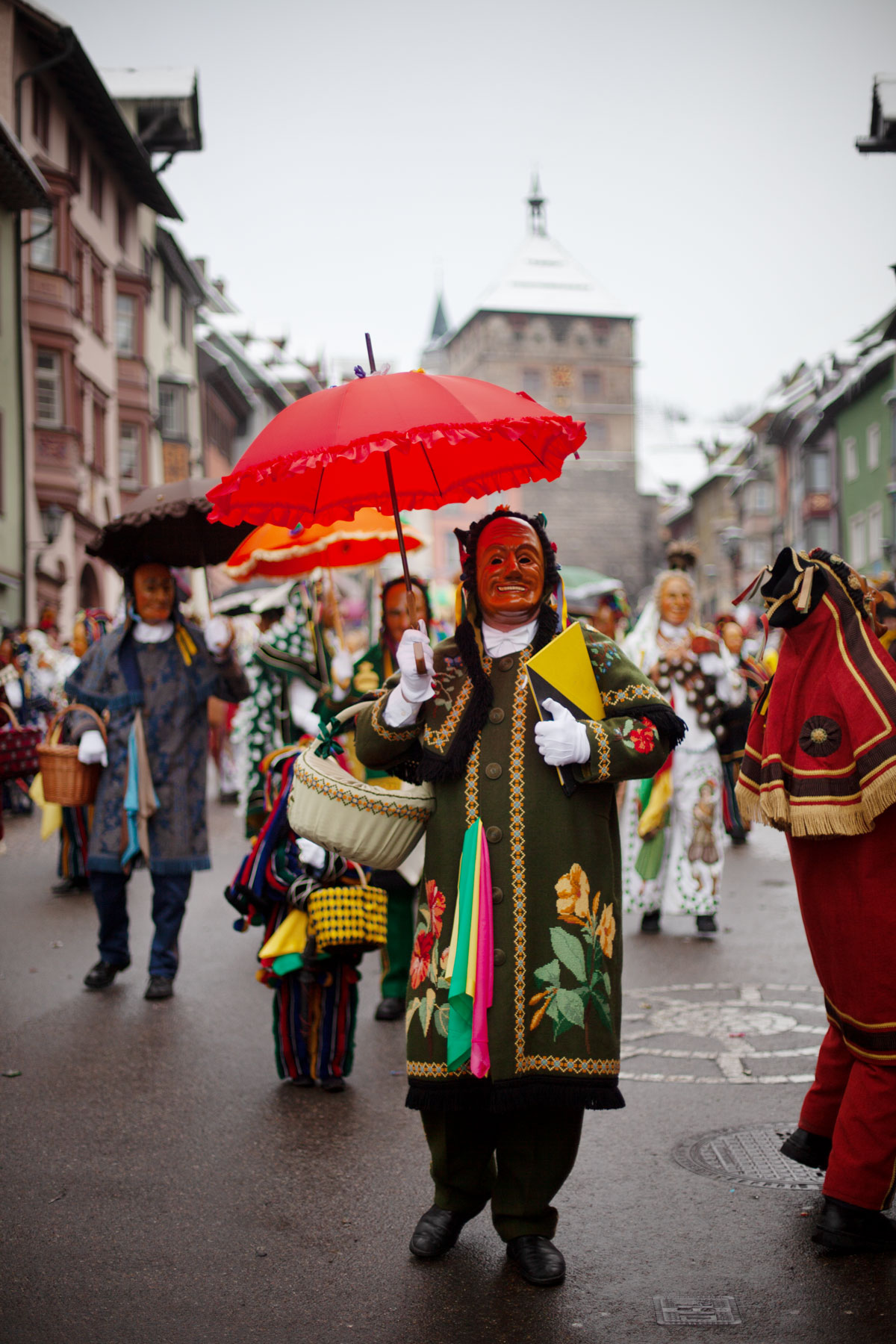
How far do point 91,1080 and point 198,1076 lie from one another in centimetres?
41

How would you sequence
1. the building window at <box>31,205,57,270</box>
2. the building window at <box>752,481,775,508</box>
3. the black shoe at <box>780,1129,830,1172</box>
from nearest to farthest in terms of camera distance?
the black shoe at <box>780,1129,830,1172</box> < the building window at <box>31,205,57,270</box> < the building window at <box>752,481,775,508</box>

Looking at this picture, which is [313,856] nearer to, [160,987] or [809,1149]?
[160,987]

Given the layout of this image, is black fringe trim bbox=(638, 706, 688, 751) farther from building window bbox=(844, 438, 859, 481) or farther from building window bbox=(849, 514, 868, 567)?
building window bbox=(844, 438, 859, 481)

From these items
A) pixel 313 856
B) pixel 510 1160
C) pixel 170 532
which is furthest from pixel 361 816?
pixel 170 532

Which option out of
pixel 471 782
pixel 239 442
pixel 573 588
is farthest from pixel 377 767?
pixel 239 442

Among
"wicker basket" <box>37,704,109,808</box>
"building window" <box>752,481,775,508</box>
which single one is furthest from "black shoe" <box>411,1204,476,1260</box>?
"building window" <box>752,481,775,508</box>

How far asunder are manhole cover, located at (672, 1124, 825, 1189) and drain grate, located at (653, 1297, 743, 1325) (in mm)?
851

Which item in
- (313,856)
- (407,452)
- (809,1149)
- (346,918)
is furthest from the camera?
(313,856)

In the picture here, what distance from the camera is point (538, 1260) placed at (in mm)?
3766

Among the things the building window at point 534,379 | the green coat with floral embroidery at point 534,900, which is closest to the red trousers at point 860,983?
the green coat with floral embroidery at point 534,900

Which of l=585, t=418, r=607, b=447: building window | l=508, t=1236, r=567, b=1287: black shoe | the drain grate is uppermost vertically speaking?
l=585, t=418, r=607, b=447: building window

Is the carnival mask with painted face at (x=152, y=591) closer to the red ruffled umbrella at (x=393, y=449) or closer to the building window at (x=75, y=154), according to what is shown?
the red ruffled umbrella at (x=393, y=449)

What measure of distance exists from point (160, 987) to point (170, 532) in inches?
86.0

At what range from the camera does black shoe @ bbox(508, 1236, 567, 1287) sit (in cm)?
373
